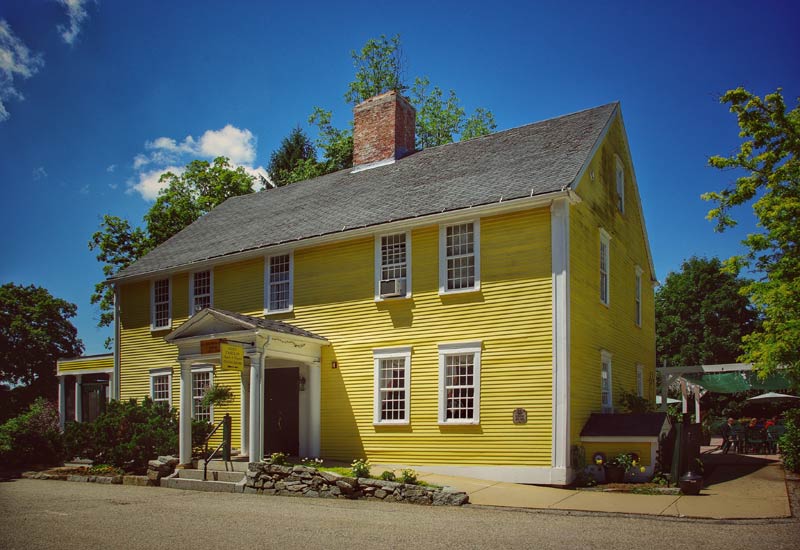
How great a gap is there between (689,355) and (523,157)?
2962 cm

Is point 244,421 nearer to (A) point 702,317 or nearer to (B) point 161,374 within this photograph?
(B) point 161,374

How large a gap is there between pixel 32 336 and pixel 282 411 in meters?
34.7

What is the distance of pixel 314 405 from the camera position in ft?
58.5

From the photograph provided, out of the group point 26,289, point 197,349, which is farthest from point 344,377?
point 26,289

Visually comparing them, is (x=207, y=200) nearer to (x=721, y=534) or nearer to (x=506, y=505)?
(x=506, y=505)

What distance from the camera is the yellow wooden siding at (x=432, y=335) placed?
1509cm

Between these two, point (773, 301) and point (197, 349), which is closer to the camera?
point (197, 349)

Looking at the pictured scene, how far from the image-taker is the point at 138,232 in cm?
3569

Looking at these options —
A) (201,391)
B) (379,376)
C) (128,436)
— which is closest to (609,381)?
(379,376)

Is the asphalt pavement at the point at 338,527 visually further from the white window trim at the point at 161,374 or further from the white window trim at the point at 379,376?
the white window trim at the point at 161,374

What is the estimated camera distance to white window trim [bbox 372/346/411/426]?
16516 millimetres

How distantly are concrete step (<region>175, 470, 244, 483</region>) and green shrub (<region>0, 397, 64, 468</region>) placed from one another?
6165mm

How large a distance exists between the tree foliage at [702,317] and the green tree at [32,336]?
126ft

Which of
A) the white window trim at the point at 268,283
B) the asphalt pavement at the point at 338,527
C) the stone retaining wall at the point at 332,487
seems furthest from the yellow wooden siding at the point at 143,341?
the asphalt pavement at the point at 338,527
